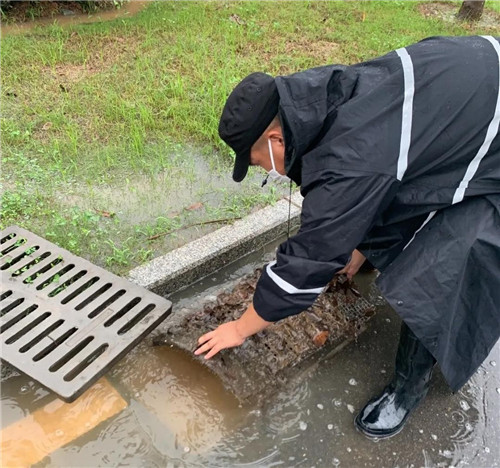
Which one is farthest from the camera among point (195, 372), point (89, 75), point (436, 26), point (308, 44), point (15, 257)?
point (436, 26)

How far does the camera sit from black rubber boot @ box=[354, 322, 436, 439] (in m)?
2.15

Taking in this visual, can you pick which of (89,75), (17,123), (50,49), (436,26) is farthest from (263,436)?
(436,26)

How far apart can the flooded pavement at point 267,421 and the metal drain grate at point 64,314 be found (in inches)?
8.5

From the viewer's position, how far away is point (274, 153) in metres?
1.84

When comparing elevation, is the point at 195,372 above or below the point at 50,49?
below

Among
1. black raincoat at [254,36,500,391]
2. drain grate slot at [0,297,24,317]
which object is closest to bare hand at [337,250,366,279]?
black raincoat at [254,36,500,391]

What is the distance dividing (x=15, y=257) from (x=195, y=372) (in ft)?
3.80

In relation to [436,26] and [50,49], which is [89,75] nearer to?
[50,49]

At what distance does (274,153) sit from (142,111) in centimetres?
248

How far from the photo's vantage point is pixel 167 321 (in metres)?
Answer: 2.53

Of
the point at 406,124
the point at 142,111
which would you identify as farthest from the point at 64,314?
the point at 142,111

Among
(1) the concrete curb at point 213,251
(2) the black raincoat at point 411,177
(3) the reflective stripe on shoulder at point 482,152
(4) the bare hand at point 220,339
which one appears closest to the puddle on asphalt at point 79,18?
(1) the concrete curb at point 213,251

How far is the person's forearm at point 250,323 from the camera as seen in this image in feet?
6.40

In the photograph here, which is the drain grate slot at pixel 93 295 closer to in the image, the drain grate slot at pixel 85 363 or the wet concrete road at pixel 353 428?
the drain grate slot at pixel 85 363
